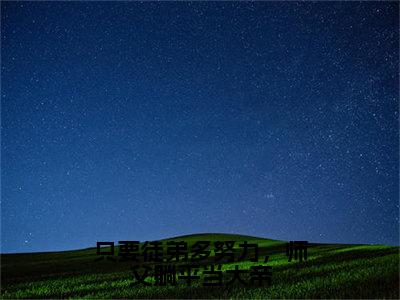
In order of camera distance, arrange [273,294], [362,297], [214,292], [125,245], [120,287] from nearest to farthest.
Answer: [362,297] < [273,294] < [214,292] < [120,287] < [125,245]

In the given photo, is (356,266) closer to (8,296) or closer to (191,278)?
(191,278)

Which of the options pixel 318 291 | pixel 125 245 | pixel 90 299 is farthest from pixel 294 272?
pixel 90 299

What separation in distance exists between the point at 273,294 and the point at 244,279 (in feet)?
13.9

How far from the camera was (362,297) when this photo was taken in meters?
14.3

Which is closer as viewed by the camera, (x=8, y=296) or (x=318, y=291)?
(x=318, y=291)

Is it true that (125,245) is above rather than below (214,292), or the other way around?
above

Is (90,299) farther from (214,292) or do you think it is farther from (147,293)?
(214,292)

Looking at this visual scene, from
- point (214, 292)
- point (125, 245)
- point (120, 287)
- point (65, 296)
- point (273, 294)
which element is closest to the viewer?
point (273, 294)

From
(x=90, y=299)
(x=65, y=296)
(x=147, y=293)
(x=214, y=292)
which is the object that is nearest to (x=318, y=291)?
(x=214, y=292)

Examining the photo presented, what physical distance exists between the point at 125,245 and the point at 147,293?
181 inches

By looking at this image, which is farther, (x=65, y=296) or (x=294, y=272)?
(x=294, y=272)

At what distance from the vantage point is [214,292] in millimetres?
16609

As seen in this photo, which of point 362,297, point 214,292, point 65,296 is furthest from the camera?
point 65,296

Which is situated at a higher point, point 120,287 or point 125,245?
point 125,245
